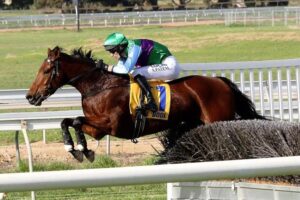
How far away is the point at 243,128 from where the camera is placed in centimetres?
613

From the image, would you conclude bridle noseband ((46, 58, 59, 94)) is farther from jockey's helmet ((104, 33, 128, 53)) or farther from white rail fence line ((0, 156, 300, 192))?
white rail fence line ((0, 156, 300, 192))

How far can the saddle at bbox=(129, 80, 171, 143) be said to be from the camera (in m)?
10.0

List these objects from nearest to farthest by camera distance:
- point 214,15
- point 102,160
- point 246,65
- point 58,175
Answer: point 58,175
point 102,160
point 246,65
point 214,15

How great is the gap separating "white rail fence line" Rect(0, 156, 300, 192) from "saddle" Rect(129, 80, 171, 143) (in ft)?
22.6

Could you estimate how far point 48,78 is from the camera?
10391mm

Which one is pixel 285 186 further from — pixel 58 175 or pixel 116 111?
pixel 116 111

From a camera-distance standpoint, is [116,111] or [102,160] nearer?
[116,111]

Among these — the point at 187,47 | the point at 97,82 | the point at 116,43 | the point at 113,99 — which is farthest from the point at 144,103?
the point at 187,47

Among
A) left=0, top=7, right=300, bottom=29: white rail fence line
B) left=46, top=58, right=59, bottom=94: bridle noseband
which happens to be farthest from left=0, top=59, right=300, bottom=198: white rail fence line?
left=0, top=7, right=300, bottom=29: white rail fence line

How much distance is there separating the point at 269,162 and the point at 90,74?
7.41 m

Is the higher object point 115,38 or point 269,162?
point 269,162

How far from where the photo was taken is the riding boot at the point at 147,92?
32.7 ft

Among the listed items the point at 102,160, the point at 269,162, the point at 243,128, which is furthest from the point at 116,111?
the point at 269,162

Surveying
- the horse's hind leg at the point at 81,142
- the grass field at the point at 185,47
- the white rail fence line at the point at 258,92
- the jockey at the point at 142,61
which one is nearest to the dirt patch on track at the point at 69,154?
the white rail fence line at the point at 258,92
